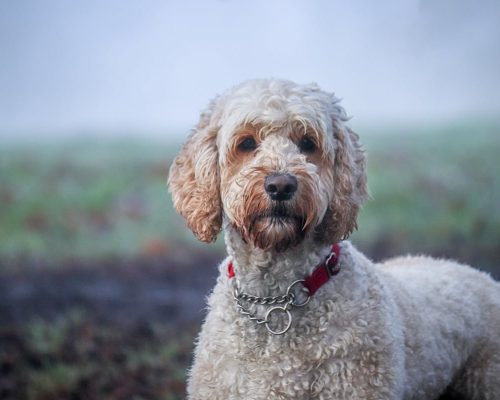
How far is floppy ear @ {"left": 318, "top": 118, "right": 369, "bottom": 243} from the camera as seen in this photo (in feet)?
9.34

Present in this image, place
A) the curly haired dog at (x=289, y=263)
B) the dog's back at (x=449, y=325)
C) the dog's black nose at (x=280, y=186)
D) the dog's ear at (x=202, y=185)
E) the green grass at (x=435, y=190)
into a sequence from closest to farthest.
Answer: the dog's black nose at (x=280, y=186) → the curly haired dog at (x=289, y=263) → the dog's ear at (x=202, y=185) → the dog's back at (x=449, y=325) → the green grass at (x=435, y=190)

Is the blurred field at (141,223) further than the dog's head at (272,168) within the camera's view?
Yes

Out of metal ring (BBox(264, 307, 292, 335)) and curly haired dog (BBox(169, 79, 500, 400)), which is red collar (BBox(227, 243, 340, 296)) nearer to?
curly haired dog (BBox(169, 79, 500, 400))

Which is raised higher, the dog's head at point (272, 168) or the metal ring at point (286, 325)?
the dog's head at point (272, 168)

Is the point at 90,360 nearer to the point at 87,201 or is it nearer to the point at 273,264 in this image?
the point at 273,264

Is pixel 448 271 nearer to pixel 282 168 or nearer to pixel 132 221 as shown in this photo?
pixel 282 168

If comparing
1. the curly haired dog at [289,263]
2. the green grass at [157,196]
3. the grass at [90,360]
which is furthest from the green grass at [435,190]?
the curly haired dog at [289,263]

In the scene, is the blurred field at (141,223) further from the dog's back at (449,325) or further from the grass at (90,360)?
the dog's back at (449,325)

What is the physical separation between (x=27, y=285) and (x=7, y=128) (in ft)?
5.99

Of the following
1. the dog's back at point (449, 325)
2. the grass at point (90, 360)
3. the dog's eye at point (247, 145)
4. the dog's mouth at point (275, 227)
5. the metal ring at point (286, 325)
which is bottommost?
the grass at point (90, 360)

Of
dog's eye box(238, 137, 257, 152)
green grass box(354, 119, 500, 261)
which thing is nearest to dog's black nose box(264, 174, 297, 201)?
dog's eye box(238, 137, 257, 152)

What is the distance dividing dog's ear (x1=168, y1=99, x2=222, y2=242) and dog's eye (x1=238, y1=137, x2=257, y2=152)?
5.5 inches

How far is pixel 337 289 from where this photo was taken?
2.91 m

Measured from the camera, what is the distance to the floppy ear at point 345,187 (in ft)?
9.34
